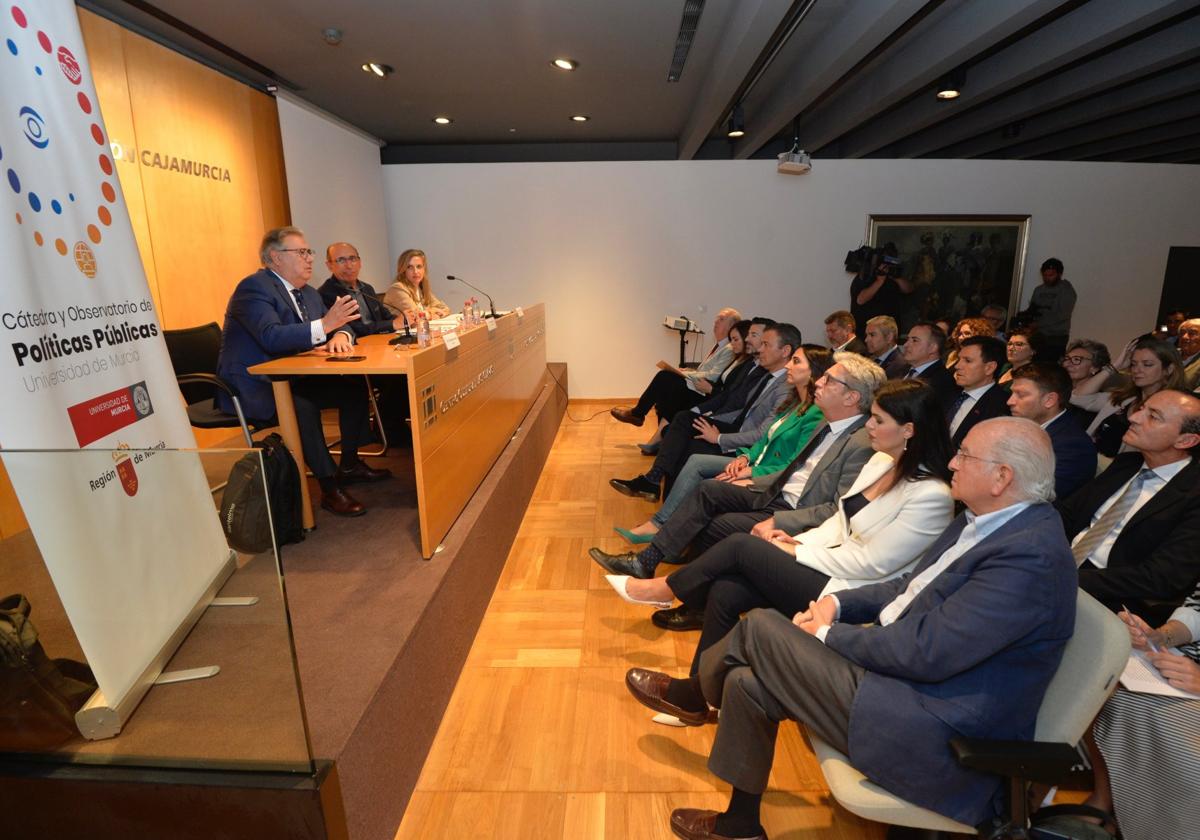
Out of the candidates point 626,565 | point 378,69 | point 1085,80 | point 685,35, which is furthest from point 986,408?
point 378,69

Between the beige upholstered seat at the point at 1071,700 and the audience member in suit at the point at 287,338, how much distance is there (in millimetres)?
2255

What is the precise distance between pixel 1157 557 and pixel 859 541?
77 centimetres

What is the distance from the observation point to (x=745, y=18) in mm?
3930

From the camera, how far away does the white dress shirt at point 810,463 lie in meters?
2.47

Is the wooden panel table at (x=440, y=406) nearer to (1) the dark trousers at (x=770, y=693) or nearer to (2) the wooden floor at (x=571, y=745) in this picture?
(2) the wooden floor at (x=571, y=745)

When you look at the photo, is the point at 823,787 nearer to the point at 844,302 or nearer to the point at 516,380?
the point at 516,380

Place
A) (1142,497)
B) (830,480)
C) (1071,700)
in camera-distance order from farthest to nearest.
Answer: (830,480) < (1142,497) < (1071,700)

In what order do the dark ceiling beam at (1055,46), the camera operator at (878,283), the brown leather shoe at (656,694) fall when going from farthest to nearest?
the camera operator at (878,283), the dark ceiling beam at (1055,46), the brown leather shoe at (656,694)

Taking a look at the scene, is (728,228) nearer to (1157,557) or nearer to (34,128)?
(1157,557)

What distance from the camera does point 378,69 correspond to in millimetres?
4867

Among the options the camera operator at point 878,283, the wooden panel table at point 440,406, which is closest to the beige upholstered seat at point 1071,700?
the wooden panel table at point 440,406

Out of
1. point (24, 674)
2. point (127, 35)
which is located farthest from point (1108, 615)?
point (127, 35)

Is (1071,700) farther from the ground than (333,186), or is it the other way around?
(333,186)

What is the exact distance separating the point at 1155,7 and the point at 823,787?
4748 millimetres
